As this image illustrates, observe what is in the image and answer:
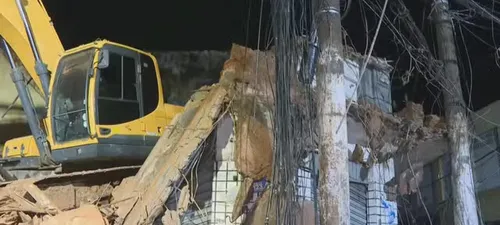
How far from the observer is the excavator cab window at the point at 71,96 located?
886 cm

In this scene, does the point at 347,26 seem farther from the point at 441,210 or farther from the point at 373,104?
the point at 441,210

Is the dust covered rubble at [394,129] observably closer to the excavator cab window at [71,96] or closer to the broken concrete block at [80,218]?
the broken concrete block at [80,218]

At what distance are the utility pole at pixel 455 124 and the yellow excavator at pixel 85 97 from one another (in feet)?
13.6

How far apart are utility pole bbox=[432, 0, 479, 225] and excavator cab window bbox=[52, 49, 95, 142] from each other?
15.3 ft

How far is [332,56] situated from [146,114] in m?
4.53

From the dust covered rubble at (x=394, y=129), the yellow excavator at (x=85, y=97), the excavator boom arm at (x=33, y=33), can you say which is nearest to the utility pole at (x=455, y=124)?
the dust covered rubble at (x=394, y=129)

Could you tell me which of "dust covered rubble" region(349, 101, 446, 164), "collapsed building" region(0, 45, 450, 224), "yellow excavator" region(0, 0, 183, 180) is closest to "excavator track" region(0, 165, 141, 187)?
"collapsed building" region(0, 45, 450, 224)

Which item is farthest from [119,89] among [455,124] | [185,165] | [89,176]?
[455,124]

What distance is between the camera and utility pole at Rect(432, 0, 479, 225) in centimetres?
716

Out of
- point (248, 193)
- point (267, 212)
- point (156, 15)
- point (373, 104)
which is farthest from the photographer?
point (156, 15)

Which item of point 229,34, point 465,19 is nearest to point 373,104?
point 465,19

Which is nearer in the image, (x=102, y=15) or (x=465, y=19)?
(x=465, y=19)

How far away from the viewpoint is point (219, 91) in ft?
24.2

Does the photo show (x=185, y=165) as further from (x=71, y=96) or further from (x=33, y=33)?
(x=33, y=33)
